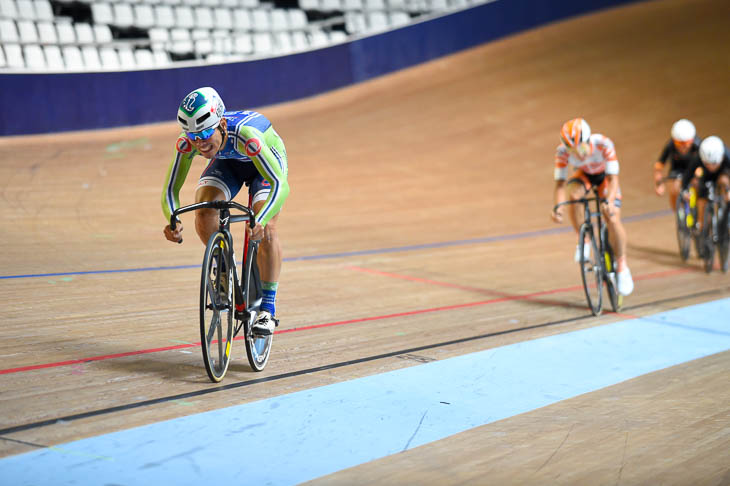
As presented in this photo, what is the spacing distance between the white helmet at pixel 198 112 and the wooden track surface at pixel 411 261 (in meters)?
0.86

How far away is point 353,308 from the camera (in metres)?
3.88

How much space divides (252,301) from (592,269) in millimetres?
2195

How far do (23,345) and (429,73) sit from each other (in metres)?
9.71

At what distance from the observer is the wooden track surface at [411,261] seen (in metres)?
2.14

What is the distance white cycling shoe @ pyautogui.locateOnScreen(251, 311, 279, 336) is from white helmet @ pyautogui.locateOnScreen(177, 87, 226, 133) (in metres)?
0.70

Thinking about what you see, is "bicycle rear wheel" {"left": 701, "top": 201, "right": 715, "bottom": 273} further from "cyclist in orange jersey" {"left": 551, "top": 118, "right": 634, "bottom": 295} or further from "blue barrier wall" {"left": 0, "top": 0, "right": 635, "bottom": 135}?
"blue barrier wall" {"left": 0, "top": 0, "right": 635, "bottom": 135}

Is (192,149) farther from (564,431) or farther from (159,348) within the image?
(564,431)

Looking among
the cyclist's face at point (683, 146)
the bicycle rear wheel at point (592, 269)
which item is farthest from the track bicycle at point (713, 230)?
the bicycle rear wheel at point (592, 269)

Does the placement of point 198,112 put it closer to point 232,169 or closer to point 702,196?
point 232,169

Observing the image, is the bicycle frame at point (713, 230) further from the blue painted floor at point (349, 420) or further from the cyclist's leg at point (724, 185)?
the blue painted floor at point (349, 420)

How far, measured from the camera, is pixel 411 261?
17.4 ft

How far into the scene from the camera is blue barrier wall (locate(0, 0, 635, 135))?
7.88 metres

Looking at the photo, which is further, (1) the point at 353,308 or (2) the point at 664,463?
(1) the point at 353,308

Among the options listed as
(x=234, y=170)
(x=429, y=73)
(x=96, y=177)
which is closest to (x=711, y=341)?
(x=234, y=170)
